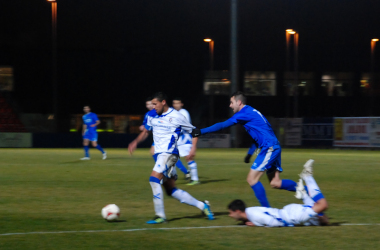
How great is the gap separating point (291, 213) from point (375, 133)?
86.6 ft

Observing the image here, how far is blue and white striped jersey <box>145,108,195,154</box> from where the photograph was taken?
23.4ft

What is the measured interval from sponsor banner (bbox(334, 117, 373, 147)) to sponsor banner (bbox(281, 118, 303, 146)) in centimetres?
302

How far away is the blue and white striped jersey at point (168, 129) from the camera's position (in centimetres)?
712

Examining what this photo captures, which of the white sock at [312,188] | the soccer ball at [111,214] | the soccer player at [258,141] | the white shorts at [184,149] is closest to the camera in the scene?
the white sock at [312,188]

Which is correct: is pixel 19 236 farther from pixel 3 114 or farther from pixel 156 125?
pixel 3 114

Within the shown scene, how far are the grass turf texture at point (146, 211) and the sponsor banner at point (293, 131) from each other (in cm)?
2065

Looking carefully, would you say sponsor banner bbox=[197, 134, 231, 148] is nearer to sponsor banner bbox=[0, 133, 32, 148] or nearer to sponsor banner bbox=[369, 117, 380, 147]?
sponsor banner bbox=[369, 117, 380, 147]

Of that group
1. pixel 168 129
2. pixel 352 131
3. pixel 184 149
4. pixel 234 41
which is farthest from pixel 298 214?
pixel 352 131

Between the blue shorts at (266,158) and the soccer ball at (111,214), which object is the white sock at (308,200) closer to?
the blue shorts at (266,158)

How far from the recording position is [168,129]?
23.5ft

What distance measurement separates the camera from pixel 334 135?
33.4m

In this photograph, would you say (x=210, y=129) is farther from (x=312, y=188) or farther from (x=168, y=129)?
(x=312, y=188)

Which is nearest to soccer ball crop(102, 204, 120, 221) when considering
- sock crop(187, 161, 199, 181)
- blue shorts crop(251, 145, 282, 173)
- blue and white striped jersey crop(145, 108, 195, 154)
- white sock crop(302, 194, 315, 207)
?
blue and white striped jersey crop(145, 108, 195, 154)

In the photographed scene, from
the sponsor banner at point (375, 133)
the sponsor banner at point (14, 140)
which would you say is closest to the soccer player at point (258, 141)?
the sponsor banner at point (375, 133)
